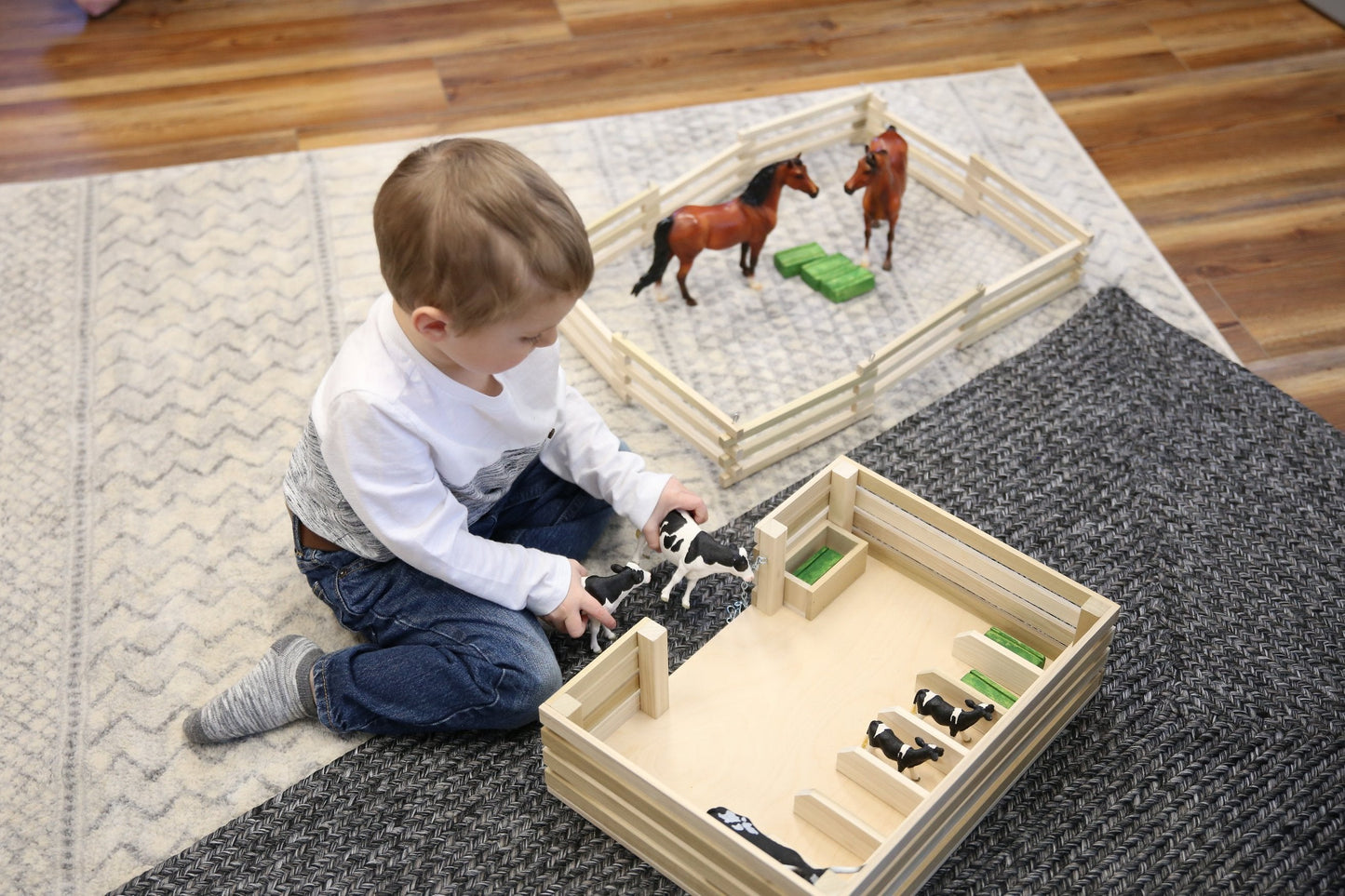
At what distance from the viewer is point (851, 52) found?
2119 mm

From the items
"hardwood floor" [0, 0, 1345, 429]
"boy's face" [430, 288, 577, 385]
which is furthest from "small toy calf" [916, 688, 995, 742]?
"hardwood floor" [0, 0, 1345, 429]

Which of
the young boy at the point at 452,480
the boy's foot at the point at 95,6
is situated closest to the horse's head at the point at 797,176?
the young boy at the point at 452,480

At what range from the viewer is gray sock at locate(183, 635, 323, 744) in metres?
1.21

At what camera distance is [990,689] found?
3.83 feet

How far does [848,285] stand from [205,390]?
0.79m

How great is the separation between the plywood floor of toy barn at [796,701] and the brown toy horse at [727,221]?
0.48 meters

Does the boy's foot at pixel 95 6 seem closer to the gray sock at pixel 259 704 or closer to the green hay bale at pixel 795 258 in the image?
the green hay bale at pixel 795 258

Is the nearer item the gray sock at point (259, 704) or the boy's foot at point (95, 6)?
the gray sock at point (259, 704)

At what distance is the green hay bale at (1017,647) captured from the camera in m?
1.19

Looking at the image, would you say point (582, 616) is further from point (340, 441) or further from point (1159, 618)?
point (1159, 618)

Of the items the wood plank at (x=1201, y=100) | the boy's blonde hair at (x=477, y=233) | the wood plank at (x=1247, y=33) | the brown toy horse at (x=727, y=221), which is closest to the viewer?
the boy's blonde hair at (x=477, y=233)

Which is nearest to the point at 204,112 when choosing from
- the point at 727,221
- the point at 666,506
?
the point at 727,221

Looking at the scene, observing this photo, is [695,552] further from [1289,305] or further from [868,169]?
[1289,305]

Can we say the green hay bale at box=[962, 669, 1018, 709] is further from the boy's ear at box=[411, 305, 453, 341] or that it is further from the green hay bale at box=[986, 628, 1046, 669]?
the boy's ear at box=[411, 305, 453, 341]
